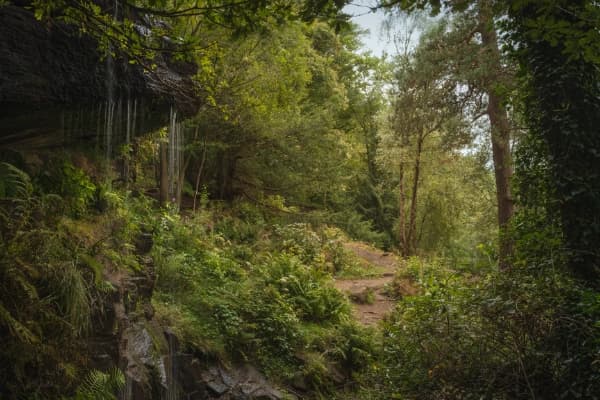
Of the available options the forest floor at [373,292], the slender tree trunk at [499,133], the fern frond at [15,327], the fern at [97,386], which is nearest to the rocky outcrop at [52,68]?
the fern frond at [15,327]

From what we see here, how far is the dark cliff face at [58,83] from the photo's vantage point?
15.8 ft

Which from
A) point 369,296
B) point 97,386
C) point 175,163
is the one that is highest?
point 175,163

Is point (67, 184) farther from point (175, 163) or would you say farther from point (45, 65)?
point (175, 163)

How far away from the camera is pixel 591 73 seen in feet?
17.2

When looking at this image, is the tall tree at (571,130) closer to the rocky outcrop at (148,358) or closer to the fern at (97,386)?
the rocky outcrop at (148,358)

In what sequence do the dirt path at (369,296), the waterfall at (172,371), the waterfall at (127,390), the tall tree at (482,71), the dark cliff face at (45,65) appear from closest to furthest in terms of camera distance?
the dark cliff face at (45,65)
the waterfall at (127,390)
the waterfall at (172,371)
the tall tree at (482,71)
the dirt path at (369,296)

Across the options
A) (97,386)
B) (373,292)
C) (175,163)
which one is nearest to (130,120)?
(97,386)

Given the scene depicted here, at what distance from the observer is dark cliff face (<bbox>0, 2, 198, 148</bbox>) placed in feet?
15.8

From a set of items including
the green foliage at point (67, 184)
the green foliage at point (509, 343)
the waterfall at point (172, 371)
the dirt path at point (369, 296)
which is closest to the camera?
the green foliage at point (509, 343)

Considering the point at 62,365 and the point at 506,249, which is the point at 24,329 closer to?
the point at 62,365

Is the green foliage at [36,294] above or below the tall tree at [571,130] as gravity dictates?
below

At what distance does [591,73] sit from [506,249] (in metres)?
2.49

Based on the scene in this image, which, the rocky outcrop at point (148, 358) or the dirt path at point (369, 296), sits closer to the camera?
the rocky outcrop at point (148, 358)

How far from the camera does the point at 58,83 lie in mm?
5230
